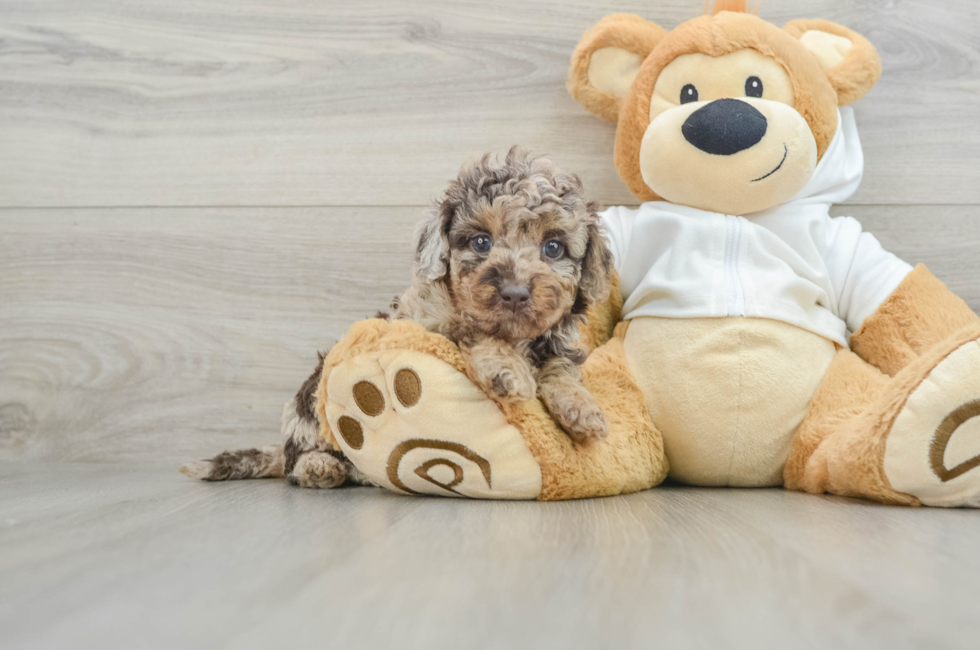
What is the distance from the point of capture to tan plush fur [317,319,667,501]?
3.31 ft

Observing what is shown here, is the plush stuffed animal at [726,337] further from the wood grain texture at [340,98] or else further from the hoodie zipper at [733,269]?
the wood grain texture at [340,98]

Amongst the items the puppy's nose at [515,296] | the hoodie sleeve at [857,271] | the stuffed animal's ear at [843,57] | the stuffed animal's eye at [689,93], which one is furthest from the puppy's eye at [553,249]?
the stuffed animal's ear at [843,57]

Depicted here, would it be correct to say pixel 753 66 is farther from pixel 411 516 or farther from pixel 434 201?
pixel 411 516

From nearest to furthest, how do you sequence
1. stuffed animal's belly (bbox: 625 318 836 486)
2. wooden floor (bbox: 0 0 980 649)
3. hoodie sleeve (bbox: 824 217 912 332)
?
stuffed animal's belly (bbox: 625 318 836 486)
hoodie sleeve (bbox: 824 217 912 332)
wooden floor (bbox: 0 0 980 649)

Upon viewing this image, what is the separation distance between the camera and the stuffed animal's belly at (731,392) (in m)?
1.19

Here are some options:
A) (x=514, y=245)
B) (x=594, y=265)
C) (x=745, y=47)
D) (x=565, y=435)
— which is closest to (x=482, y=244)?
(x=514, y=245)

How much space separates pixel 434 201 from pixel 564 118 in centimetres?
58

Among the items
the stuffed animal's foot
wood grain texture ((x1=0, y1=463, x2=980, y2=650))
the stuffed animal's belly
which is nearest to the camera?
wood grain texture ((x1=0, y1=463, x2=980, y2=650))

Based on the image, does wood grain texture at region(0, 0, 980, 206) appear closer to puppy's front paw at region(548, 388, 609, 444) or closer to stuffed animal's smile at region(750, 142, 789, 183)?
stuffed animal's smile at region(750, 142, 789, 183)

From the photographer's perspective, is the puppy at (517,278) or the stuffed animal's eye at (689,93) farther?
the stuffed animal's eye at (689,93)

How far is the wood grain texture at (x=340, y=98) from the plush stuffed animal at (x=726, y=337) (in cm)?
18

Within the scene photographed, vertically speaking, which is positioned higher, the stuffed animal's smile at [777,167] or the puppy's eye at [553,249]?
the stuffed animal's smile at [777,167]

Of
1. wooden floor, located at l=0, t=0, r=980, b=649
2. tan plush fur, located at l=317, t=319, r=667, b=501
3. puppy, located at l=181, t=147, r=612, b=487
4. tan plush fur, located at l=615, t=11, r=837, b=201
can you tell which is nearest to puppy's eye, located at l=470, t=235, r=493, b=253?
puppy, located at l=181, t=147, r=612, b=487

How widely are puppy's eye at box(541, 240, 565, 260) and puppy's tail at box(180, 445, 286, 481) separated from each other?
2.09 feet
